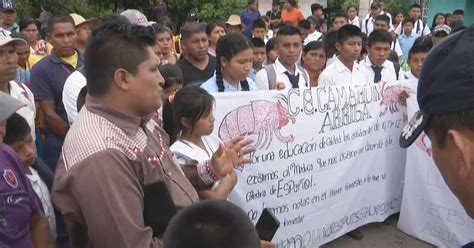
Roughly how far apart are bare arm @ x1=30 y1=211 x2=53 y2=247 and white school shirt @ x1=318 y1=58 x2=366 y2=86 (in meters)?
3.24

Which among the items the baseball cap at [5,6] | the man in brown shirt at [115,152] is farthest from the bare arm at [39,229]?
the baseball cap at [5,6]

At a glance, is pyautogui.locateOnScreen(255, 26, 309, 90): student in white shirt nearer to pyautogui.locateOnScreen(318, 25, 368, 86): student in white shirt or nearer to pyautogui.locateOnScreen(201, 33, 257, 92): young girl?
pyautogui.locateOnScreen(318, 25, 368, 86): student in white shirt

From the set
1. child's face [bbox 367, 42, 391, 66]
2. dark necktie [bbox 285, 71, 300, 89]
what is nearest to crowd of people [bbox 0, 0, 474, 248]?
dark necktie [bbox 285, 71, 300, 89]

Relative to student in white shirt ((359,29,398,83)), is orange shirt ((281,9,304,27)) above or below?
above

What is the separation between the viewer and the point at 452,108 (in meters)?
0.99

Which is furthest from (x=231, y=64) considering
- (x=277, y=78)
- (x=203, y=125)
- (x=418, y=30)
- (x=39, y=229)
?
(x=418, y=30)

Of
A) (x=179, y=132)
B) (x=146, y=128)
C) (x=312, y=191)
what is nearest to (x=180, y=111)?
(x=179, y=132)

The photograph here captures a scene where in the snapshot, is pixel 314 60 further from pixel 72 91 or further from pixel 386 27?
pixel 386 27

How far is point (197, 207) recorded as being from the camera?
1469 millimetres

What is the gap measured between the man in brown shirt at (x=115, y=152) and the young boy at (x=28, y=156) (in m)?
0.42

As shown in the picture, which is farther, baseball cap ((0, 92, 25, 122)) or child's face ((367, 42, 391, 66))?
child's face ((367, 42, 391, 66))

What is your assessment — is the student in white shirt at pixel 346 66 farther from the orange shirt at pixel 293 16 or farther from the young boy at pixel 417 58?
the orange shirt at pixel 293 16

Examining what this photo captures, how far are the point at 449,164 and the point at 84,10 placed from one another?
12.8m

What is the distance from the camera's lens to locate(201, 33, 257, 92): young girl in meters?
3.65
